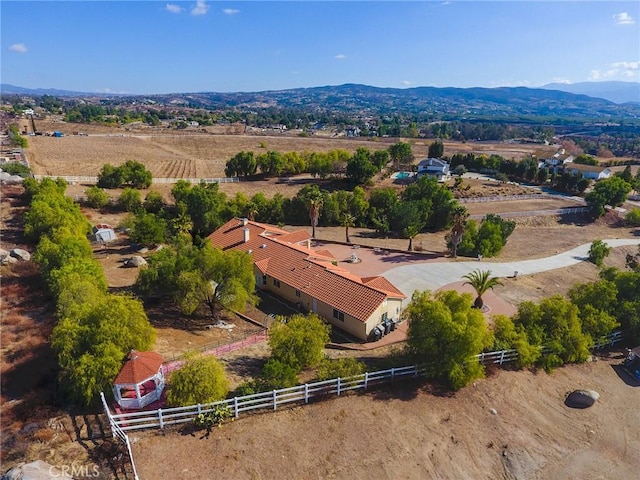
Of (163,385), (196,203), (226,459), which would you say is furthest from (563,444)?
(196,203)

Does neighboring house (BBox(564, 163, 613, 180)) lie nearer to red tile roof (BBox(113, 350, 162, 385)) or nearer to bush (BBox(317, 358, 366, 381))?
bush (BBox(317, 358, 366, 381))

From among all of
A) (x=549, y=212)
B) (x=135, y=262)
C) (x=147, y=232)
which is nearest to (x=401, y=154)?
(x=549, y=212)

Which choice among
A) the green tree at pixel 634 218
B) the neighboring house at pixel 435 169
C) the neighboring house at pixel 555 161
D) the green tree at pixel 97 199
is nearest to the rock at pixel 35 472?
the green tree at pixel 97 199

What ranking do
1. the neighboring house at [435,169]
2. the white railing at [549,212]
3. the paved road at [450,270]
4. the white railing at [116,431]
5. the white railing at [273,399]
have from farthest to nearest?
the neighboring house at [435,169] → the white railing at [549,212] → the paved road at [450,270] → the white railing at [273,399] → the white railing at [116,431]

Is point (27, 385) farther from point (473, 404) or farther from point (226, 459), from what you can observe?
point (473, 404)

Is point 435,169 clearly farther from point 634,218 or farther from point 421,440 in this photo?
point 421,440

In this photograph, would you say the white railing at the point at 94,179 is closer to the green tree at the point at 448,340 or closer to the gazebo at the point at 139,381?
the gazebo at the point at 139,381
